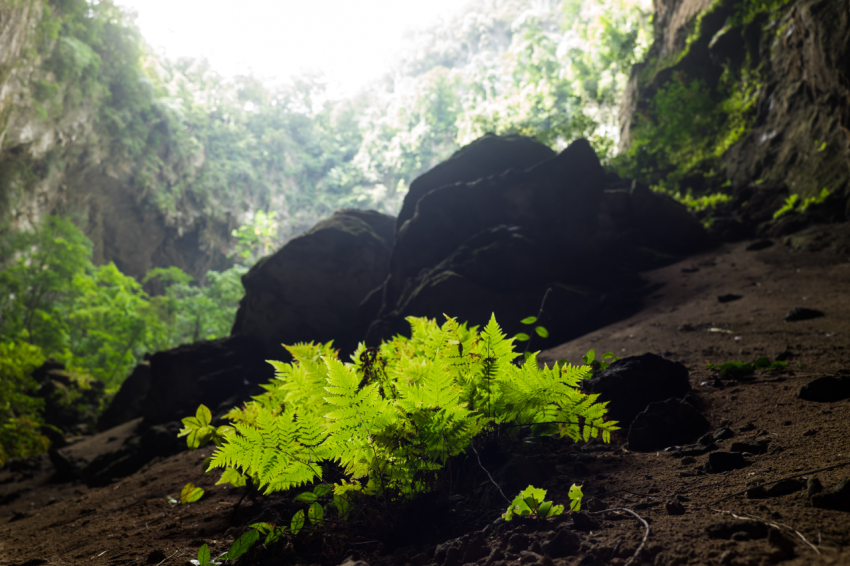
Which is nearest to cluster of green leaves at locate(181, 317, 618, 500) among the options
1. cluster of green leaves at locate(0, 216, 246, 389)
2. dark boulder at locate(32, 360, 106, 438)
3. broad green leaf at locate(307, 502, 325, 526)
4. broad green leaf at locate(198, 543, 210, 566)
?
broad green leaf at locate(307, 502, 325, 526)

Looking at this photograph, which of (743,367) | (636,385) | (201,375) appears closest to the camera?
(636,385)

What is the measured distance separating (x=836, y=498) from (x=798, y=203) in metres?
7.98

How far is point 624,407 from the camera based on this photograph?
2318 millimetres

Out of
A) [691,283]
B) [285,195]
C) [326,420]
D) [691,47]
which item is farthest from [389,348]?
[285,195]

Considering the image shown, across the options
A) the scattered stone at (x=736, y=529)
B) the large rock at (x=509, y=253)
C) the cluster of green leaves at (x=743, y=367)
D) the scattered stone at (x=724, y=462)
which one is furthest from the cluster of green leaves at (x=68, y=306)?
the scattered stone at (x=736, y=529)

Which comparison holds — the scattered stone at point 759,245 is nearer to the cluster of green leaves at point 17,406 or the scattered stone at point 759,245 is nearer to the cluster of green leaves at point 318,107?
the cluster of green leaves at point 318,107

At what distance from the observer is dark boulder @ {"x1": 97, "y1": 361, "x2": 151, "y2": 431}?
1225cm

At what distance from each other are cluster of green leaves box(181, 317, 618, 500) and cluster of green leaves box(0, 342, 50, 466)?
8682 millimetres

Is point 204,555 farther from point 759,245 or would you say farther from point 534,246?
point 759,245

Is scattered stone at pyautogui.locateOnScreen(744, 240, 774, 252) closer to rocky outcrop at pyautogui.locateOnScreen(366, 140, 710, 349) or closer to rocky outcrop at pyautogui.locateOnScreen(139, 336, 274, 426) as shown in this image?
rocky outcrop at pyautogui.locateOnScreen(366, 140, 710, 349)

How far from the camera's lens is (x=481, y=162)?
870cm

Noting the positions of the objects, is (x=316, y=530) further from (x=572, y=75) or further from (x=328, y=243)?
(x=572, y=75)

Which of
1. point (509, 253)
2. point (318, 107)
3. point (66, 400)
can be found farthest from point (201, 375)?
point (318, 107)

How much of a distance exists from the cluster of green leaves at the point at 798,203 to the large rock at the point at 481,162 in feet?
13.0
